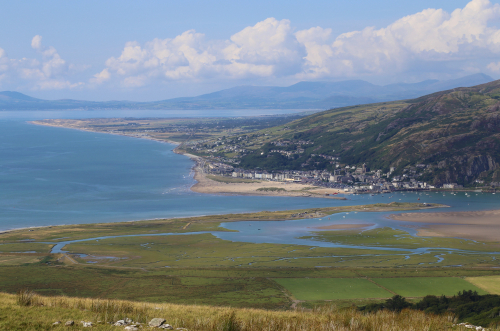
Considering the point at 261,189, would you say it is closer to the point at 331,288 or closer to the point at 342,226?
the point at 342,226

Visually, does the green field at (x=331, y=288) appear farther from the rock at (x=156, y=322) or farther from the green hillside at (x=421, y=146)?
the green hillside at (x=421, y=146)

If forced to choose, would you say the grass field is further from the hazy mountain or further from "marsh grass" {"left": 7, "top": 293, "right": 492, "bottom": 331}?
the hazy mountain

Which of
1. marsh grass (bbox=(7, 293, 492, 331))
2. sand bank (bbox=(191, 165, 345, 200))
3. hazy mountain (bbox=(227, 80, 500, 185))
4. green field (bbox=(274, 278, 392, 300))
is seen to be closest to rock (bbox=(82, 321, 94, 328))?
marsh grass (bbox=(7, 293, 492, 331))

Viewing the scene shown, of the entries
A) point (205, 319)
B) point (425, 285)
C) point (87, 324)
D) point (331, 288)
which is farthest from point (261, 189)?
point (87, 324)

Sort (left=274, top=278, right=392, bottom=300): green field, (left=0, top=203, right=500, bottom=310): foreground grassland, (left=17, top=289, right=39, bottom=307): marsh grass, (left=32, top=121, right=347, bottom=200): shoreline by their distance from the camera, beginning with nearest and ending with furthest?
(left=17, top=289, right=39, bottom=307): marsh grass, (left=274, top=278, right=392, bottom=300): green field, (left=0, top=203, right=500, bottom=310): foreground grassland, (left=32, top=121, right=347, bottom=200): shoreline

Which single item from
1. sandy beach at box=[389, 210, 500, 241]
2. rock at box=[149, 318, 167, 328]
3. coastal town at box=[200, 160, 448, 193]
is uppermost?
rock at box=[149, 318, 167, 328]

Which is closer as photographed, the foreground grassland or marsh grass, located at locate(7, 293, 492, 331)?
marsh grass, located at locate(7, 293, 492, 331)
